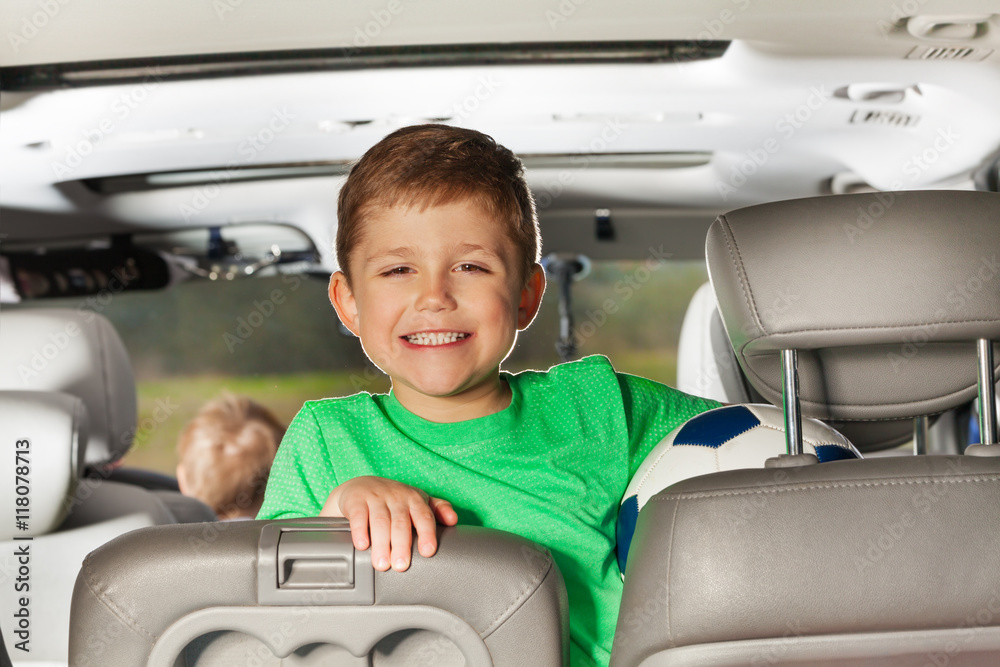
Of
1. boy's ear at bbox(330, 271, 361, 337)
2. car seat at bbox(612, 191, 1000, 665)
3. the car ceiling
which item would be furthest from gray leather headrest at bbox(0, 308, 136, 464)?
car seat at bbox(612, 191, 1000, 665)

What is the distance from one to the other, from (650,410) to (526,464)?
0.26m

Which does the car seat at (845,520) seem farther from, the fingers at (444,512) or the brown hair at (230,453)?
the brown hair at (230,453)

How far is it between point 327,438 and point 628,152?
1.32m

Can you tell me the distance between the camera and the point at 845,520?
0.97 metres

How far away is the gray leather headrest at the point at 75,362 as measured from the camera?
2.15m

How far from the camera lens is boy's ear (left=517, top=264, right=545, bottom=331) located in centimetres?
161

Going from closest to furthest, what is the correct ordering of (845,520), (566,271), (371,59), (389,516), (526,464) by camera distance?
(845,520) < (389,516) < (526,464) < (371,59) < (566,271)

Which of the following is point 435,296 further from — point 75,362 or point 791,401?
point 75,362

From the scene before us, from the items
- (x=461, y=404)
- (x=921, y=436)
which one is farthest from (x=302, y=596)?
(x=921, y=436)

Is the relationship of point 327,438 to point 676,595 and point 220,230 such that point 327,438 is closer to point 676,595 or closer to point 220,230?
point 676,595

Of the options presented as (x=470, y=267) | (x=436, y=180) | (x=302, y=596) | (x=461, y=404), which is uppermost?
(x=436, y=180)

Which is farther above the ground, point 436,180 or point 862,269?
point 436,180

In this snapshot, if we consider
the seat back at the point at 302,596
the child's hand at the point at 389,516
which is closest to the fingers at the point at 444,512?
the child's hand at the point at 389,516

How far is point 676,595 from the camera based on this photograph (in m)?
0.99
